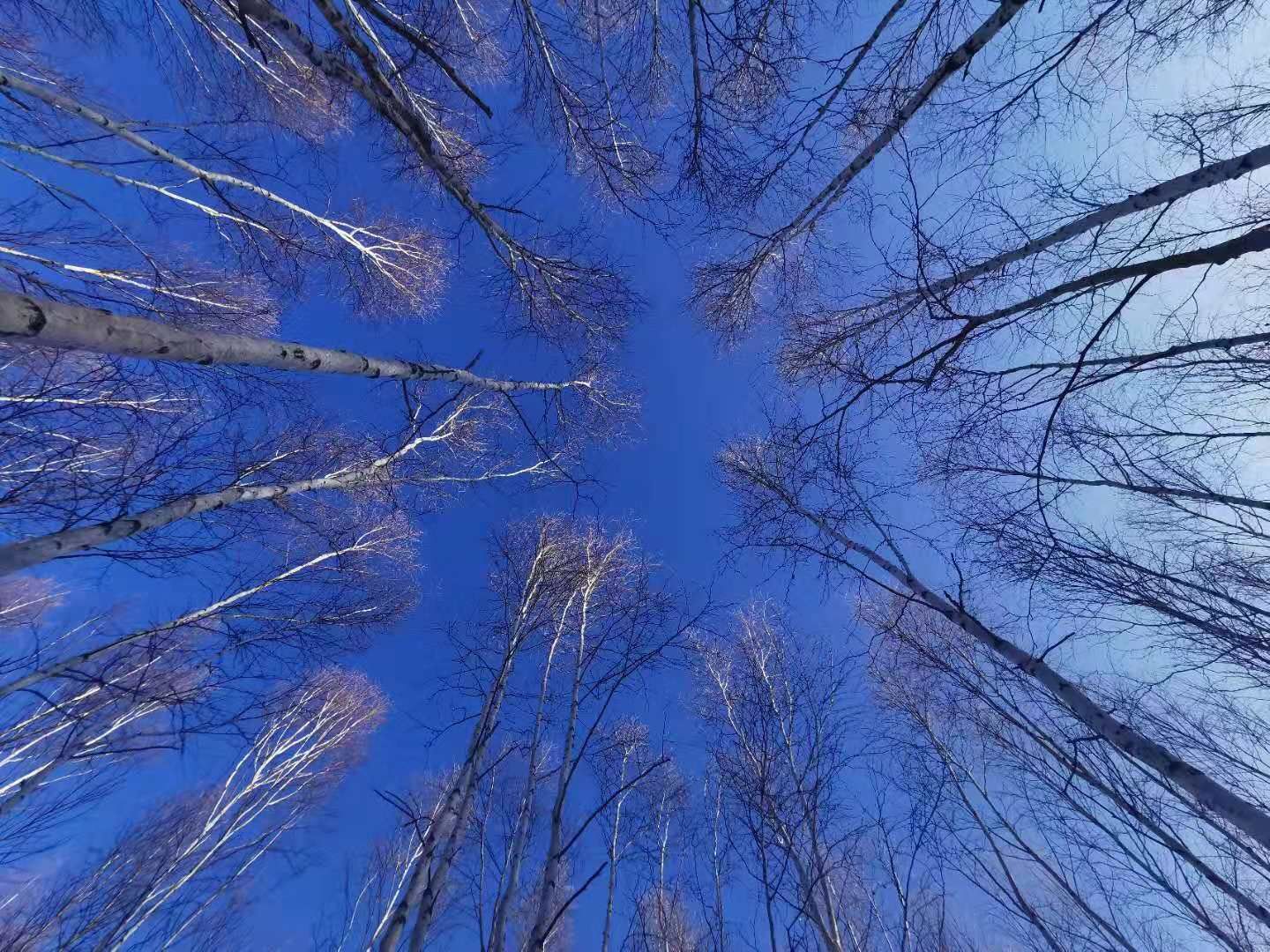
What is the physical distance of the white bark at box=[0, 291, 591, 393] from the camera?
1.38 m

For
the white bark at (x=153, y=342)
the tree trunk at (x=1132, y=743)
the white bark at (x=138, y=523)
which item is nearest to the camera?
the white bark at (x=153, y=342)

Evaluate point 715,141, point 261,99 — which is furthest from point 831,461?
point 261,99

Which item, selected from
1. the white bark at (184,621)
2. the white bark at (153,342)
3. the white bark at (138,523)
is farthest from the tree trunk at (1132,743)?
the white bark at (184,621)

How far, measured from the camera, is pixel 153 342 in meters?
1.66

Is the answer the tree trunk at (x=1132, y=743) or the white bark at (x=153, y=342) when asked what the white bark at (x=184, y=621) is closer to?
the white bark at (x=153, y=342)

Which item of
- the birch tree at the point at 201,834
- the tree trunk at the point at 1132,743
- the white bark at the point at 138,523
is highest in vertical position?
the tree trunk at the point at 1132,743

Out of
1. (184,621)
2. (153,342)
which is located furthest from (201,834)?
(153,342)

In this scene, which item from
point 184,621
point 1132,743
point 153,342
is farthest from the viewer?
point 184,621

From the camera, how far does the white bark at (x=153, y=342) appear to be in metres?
1.38

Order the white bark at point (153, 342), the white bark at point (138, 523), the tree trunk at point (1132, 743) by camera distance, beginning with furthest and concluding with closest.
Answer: the white bark at point (138, 523), the tree trunk at point (1132, 743), the white bark at point (153, 342)

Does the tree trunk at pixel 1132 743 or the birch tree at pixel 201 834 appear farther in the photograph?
the birch tree at pixel 201 834

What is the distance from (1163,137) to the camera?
3.59m

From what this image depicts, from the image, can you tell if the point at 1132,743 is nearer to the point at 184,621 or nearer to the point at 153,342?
the point at 153,342

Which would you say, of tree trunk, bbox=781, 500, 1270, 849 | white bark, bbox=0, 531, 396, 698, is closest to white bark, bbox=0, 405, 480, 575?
white bark, bbox=0, 531, 396, 698
